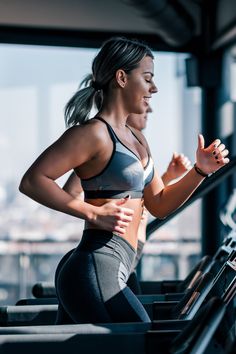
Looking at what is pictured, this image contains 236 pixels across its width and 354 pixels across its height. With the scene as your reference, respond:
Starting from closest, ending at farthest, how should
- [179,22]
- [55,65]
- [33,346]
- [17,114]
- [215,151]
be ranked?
[33,346], [215,151], [179,22], [55,65], [17,114]

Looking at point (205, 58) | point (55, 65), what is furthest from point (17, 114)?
point (205, 58)

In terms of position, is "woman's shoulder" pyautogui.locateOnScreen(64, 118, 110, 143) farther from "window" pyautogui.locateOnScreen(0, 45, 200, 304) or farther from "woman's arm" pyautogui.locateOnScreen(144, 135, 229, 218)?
"window" pyautogui.locateOnScreen(0, 45, 200, 304)

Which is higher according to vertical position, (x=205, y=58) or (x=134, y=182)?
(x=205, y=58)

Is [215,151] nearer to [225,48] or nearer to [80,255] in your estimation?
[80,255]

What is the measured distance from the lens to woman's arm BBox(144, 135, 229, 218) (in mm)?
2664

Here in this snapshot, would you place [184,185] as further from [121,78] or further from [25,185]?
[25,185]

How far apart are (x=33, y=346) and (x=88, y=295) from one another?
35 cm

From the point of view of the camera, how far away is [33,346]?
2.17 m

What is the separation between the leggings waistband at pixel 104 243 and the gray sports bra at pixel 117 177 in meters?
0.11

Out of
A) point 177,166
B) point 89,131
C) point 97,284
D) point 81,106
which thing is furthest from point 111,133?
point 177,166

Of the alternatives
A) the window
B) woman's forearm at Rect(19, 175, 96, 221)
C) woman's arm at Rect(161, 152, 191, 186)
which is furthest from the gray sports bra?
the window

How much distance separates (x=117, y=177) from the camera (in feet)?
8.32

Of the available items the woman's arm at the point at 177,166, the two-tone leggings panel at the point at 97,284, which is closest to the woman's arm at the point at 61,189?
the two-tone leggings panel at the point at 97,284

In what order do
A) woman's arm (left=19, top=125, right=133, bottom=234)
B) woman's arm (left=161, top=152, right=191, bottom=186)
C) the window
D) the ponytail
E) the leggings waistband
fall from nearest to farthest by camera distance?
woman's arm (left=19, top=125, right=133, bottom=234)
the leggings waistband
the ponytail
woman's arm (left=161, top=152, right=191, bottom=186)
the window
